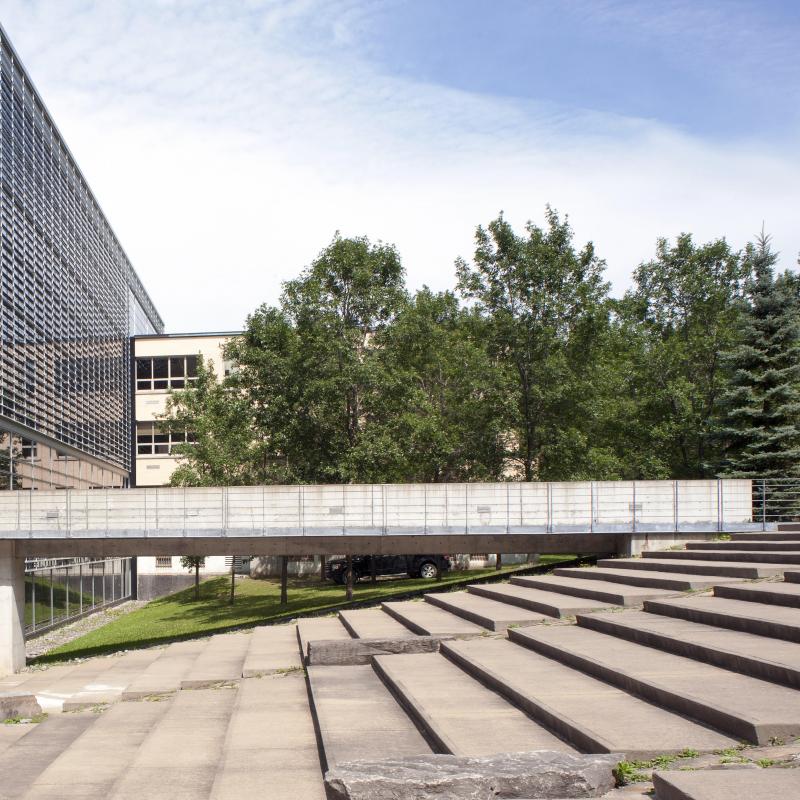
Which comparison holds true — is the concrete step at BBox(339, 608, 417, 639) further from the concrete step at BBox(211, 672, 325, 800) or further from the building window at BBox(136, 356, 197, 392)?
→ the building window at BBox(136, 356, 197, 392)

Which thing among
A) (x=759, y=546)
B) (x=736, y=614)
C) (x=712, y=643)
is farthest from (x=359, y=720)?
(x=759, y=546)

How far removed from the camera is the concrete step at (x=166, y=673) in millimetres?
11055

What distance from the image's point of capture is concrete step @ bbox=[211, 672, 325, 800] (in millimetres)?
6141

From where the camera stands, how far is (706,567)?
1373 centimetres

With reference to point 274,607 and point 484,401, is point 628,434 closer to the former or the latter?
point 484,401

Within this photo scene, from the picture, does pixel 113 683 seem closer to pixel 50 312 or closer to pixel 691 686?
pixel 691 686

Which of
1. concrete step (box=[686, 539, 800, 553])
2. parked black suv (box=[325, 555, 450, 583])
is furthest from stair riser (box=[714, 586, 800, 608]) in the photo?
parked black suv (box=[325, 555, 450, 583])

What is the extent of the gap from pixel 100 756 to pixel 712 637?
18.1 ft

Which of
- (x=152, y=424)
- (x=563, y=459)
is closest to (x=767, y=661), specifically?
(x=563, y=459)

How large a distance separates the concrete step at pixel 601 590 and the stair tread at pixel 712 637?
0.76m

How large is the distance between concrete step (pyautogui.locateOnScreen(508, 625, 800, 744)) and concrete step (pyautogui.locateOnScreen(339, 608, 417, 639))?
2.98 meters

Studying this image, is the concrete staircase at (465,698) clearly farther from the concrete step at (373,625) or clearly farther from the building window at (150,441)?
the building window at (150,441)

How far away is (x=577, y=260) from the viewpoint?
118 ft

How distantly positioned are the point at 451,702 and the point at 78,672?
10.7 meters
